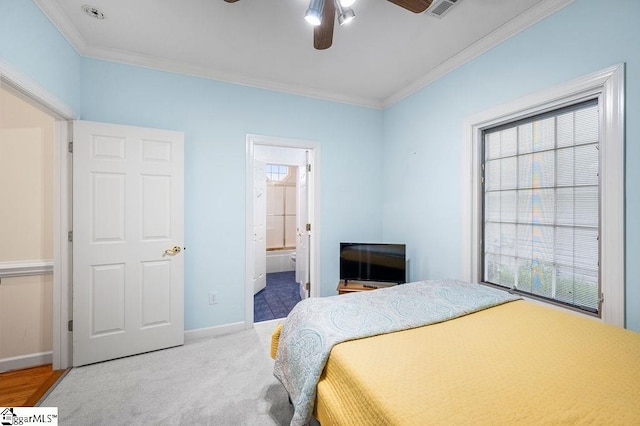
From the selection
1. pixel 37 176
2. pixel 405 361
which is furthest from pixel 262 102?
pixel 405 361

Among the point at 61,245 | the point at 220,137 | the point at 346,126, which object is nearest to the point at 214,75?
the point at 220,137

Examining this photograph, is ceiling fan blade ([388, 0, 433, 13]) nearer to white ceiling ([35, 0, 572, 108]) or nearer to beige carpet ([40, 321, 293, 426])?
white ceiling ([35, 0, 572, 108])

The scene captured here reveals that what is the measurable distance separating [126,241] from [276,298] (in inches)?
85.1

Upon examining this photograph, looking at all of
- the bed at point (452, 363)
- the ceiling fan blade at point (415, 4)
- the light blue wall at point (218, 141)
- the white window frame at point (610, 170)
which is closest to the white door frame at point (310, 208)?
the light blue wall at point (218, 141)

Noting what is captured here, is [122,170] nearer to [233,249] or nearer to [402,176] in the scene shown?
[233,249]

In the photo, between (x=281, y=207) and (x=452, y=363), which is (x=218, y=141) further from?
(x=281, y=207)

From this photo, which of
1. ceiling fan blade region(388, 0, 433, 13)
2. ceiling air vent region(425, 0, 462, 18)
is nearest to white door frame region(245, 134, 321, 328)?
ceiling air vent region(425, 0, 462, 18)

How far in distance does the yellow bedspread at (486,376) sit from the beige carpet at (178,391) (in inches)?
32.8

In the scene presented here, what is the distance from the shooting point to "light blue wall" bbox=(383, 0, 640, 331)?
4.80 feet

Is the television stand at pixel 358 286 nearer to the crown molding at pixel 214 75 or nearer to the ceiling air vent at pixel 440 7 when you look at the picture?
the crown molding at pixel 214 75

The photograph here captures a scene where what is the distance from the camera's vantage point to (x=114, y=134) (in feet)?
7.41

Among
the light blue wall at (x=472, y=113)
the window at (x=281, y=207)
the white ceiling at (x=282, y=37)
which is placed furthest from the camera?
the window at (x=281, y=207)

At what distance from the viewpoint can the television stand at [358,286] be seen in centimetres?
285

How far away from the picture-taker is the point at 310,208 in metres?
3.25
